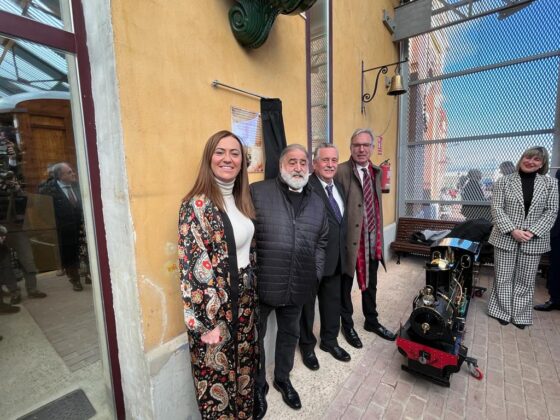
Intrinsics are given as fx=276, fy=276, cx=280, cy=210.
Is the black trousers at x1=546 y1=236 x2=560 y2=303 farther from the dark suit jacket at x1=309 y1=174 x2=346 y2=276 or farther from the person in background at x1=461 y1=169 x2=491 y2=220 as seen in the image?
the dark suit jacket at x1=309 y1=174 x2=346 y2=276

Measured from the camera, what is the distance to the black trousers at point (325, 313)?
233cm

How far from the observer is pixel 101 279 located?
161 centimetres

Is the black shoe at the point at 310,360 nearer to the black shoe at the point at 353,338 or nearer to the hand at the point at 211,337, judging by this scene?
the black shoe at the point at 353,338

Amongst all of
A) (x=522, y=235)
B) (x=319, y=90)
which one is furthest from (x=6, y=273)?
(x=522, y=235)

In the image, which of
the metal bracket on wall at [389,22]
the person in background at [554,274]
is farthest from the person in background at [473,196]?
the metal bracket on wall at [389,22]

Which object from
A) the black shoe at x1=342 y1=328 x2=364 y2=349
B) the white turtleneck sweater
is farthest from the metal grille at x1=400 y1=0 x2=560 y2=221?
the white turtleneck sweater

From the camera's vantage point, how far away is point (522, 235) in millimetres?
2764

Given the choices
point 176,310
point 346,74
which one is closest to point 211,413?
point 176,310

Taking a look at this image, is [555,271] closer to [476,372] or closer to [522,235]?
[522,235]

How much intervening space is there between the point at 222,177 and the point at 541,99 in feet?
17.4

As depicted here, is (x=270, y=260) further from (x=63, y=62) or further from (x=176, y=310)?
(x=63, y=62)

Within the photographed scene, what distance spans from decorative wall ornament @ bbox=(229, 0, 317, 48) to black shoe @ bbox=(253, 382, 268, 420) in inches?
97.1

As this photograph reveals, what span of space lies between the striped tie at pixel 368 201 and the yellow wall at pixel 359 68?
1.09m

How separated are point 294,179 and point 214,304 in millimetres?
913
